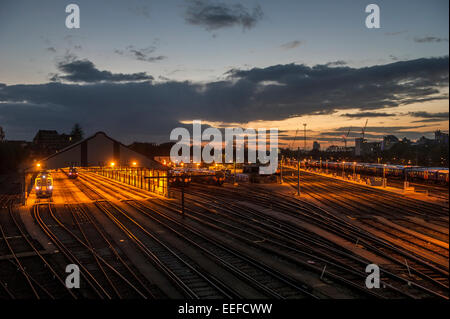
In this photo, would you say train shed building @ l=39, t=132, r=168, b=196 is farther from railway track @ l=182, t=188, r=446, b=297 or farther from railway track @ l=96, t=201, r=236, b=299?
railway track @ l=182, t=188, r=446, b=297

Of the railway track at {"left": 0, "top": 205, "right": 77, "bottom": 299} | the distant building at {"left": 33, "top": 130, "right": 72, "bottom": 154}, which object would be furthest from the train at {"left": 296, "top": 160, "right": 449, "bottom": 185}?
the distant building at {"left": 33, "top": 130, "right": 72, "bottom": 154}

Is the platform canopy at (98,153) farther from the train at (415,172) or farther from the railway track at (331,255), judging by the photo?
the train at (415,172)

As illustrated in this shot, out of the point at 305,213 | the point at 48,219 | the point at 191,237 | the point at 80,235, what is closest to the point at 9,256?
the point at 80,235

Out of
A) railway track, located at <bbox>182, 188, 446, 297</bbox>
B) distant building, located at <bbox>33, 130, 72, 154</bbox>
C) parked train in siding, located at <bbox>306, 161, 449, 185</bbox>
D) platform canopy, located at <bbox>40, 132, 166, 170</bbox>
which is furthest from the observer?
distant building, located at <bbox>33, 130, 72, 154</bbox>

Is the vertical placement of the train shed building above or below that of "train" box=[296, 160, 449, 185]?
above

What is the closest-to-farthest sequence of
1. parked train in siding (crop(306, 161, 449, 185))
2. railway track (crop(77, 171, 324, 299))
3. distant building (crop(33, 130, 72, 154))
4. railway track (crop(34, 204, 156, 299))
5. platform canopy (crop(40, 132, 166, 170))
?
railway track (crop(77, 171, 324, 299)) < railway track (crop(34, 204, 156, 299)) < platform canopy (crop(40, 132, 166, 170)) < parked train in siding (crop(306, 161, 449, 185)) < distant building (crop(33, 130, 72, 154))

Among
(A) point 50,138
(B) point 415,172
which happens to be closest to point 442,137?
(B) point 415,172

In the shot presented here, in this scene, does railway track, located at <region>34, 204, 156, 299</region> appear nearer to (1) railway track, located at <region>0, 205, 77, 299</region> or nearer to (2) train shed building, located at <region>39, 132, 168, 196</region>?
(1) railway track, located at <region>0, 205, 77, 299</region>

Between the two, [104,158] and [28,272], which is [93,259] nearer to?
[28,272]

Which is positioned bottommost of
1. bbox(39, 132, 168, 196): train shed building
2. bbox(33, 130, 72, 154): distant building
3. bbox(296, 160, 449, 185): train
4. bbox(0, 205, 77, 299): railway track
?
bbox(0, 205, 77, 299): railway track

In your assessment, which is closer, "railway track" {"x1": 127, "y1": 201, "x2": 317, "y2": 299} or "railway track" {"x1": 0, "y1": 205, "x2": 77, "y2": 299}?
"railway track" {"x1": 127, "y1": 201, "x2": 317, "y2": 299}

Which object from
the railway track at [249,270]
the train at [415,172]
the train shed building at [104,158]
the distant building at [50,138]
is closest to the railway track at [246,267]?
the railway track at [249,270]
